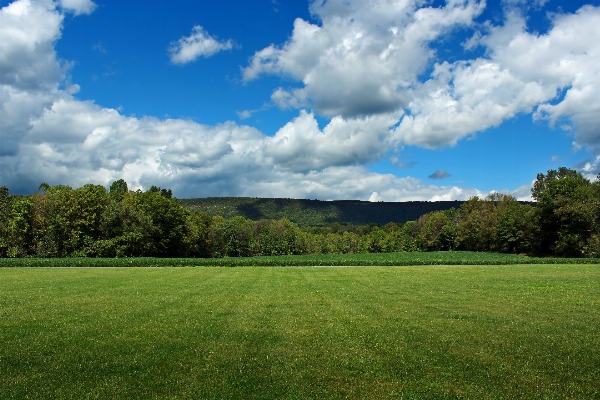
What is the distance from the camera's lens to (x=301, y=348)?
36.4ft

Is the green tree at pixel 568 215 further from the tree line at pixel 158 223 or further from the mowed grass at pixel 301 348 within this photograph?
the mowed grass at pixel 301 348

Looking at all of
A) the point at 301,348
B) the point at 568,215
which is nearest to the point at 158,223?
the point at 301,348

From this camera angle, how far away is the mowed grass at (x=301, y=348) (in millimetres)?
8141

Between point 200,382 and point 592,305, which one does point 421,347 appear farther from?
point 592,305

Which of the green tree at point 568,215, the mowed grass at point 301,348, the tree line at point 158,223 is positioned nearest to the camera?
the mowed grass at point 301,348

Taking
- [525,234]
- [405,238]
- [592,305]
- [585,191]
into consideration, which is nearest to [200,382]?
[592,305]

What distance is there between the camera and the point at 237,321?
582 inches

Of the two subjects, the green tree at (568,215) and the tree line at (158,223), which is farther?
the tree line at (158,223)

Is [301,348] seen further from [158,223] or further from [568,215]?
[158,223]

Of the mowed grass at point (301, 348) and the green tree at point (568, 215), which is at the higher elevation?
the green tree at point (568, 215)

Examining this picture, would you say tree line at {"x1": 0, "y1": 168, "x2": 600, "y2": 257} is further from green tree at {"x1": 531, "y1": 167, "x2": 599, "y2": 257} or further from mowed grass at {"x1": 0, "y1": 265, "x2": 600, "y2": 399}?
mowed grass at {"x1": 0, "y1": 265, "x2": 600, "y2": 399}

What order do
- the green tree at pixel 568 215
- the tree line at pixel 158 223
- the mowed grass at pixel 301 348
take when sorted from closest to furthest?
the mowed grass at pixel 301 348 < the green tree at pixel 568 215 < the tree line at pixel 158 223

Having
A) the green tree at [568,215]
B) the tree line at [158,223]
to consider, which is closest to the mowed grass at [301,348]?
the tree line at [158,223]

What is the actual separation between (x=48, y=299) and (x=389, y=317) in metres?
17.4
